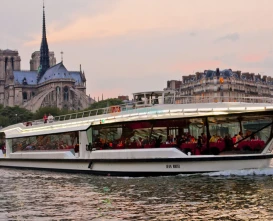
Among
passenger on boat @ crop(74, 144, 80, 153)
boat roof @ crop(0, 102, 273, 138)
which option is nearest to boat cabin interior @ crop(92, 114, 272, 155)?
boat roof @ crop(0, 102, 273, 138)

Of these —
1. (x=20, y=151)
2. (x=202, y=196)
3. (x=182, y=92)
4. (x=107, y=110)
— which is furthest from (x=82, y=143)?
(x=182, y=92)

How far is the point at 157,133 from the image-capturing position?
97.6 ft

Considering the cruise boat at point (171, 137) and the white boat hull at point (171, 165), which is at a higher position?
the cruise boat at point (171, 137)

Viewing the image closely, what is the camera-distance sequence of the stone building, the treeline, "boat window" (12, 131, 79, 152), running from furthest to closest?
the treeline, the stone building, "boat window" (12, 131, 79, 152)

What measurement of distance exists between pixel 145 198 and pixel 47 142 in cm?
1699

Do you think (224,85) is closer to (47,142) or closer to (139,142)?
(47,142)

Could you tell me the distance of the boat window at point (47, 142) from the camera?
112 ft

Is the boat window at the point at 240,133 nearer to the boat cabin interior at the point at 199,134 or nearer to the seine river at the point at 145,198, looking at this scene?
the boat cabin interior at the point at 199,134

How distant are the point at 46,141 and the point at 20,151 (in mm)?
Answer: 4952

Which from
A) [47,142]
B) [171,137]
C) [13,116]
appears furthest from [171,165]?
[13,116]

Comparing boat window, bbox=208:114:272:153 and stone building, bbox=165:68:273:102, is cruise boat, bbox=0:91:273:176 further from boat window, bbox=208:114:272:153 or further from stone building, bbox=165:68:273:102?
stone building, bbox=165:68:273:102

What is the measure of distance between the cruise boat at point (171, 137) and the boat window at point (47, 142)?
0.12 meters

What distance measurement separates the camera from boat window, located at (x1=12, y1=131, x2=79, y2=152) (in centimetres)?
3428

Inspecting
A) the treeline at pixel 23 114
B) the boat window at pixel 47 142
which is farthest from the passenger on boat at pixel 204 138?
the treeline at pixel 23 114
